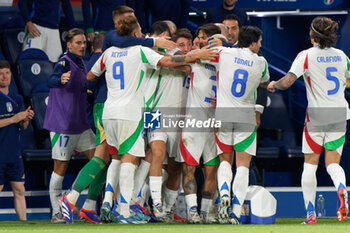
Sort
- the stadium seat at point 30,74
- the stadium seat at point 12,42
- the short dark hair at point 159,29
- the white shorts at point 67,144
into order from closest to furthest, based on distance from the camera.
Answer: the short dark hair at point 159,29
the white shorts at point 67,144
the stadium seat at point 30,74
the stadium seat at point 12,42

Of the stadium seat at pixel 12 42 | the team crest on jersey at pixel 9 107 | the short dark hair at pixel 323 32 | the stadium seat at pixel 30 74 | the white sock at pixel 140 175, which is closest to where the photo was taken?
the short dark hair at pixel 323 32

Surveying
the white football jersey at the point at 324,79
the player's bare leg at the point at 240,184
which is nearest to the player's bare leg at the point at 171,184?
the player's bare leg at the point at 240,184

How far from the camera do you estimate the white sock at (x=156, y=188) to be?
6965 mm

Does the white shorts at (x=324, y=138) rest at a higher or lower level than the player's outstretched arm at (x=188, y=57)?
lower

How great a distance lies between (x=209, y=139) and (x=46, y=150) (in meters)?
2.65

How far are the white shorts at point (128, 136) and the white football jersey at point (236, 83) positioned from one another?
2.64ft

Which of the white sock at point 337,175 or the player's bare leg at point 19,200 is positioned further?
the player's bare leg at point 19,200

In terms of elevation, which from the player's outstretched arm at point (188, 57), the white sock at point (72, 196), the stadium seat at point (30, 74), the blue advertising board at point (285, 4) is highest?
the blue advertising board at point (285, 4)

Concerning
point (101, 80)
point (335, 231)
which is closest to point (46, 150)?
point (101, 80)

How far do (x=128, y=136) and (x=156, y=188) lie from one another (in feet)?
1.91

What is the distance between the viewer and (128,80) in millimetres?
6980

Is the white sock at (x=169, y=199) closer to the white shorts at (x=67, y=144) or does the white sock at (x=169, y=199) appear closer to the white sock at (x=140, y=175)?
the white sock at (x=140, y=175)

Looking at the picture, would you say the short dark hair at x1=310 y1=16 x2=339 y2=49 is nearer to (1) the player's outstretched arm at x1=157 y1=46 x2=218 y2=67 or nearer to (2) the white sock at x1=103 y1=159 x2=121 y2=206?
(1) the player's outstretched arm at x1=157 y1=46 x2=218 y2=67

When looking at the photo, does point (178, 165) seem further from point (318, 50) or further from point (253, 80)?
point (318, 50)
